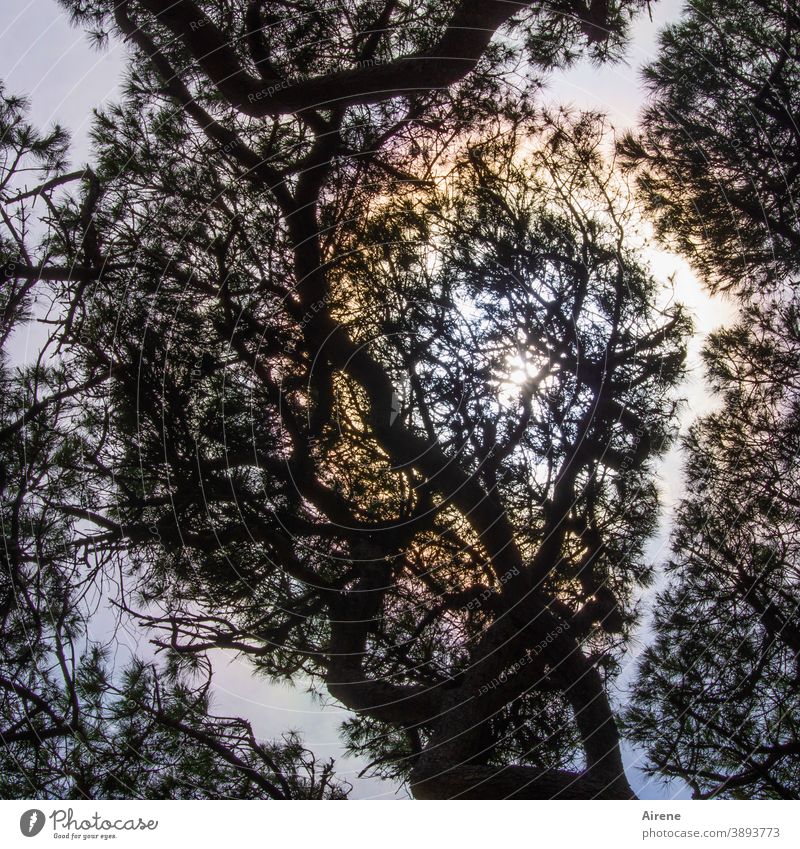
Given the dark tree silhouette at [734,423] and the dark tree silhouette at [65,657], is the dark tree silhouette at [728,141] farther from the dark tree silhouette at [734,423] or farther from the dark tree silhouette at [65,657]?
the dark tree silhouette at [65,657]

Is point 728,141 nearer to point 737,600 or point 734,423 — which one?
point 734,423

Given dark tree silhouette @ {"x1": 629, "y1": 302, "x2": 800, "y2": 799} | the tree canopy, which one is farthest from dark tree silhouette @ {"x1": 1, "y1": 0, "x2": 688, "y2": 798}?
dark tree silhouette @ {"x1": 629, "y1": 302, "x2": 800, "y2": 799}

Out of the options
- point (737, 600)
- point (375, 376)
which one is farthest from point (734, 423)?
point (375, 376)

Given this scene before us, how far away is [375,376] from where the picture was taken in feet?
4.78

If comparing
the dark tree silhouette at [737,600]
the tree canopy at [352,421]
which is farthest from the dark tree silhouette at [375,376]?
the dark tree silhouette at [737,600]

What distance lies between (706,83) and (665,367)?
0.82 m

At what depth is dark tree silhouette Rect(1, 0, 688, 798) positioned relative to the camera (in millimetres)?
1434

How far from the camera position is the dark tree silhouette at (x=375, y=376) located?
1.43 metres

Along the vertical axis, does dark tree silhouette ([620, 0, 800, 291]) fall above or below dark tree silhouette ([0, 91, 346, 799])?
above

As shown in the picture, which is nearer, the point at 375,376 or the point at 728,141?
the point at 375,376

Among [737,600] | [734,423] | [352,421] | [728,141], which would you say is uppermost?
[728,141]

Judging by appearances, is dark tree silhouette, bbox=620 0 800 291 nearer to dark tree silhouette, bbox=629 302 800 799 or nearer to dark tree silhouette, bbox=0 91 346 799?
dark tree silhouette, bbox=629 302 800 799
